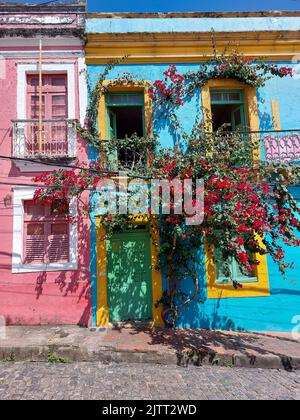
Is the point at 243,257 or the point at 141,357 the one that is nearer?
the point at 243,257

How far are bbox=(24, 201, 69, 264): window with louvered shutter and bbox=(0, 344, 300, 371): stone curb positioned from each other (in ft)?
6.47

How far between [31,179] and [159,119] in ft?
10.4

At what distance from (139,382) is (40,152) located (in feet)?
16.0

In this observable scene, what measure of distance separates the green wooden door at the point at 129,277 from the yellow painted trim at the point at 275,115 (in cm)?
388

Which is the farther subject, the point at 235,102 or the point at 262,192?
the point at 235,102

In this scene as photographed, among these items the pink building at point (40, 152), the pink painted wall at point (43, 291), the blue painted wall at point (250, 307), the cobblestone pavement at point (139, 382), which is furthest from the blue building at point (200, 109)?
the cobblestone pavement at point (139, 382)

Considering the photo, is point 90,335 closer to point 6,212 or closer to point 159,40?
point 6,212

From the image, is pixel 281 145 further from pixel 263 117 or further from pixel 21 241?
pixel 21 241

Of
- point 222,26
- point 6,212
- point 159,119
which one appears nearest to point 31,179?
point 6,212

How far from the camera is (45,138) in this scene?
264 inches

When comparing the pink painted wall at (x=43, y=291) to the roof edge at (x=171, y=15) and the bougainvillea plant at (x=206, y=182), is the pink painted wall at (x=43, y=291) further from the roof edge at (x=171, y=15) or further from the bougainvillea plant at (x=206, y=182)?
the roof edge at (x=171, y=15)

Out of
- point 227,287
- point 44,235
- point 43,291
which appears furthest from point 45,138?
point 227,287

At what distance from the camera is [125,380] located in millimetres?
4332
